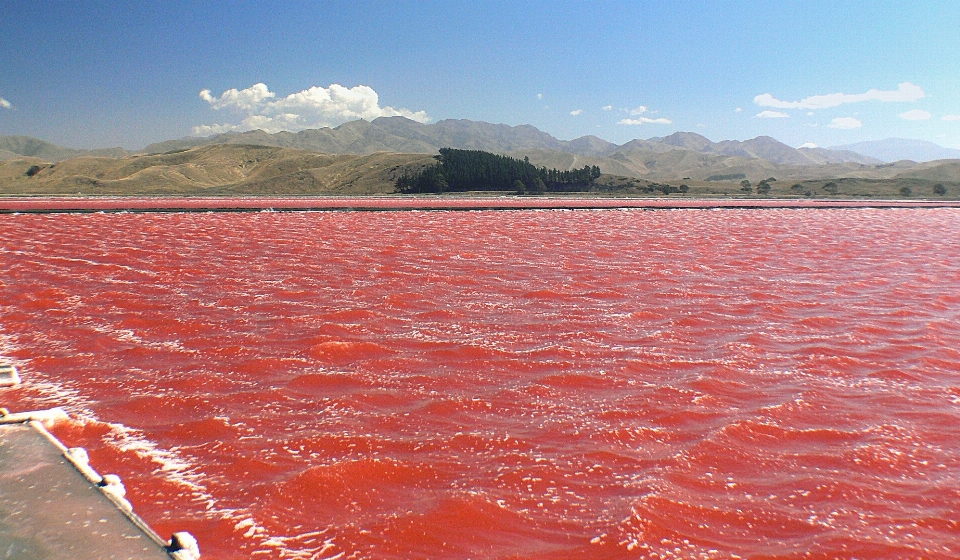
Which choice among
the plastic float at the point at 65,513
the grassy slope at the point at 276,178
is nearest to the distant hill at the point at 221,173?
the grassy slope at the point at 276,178

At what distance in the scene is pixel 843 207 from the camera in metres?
45.5

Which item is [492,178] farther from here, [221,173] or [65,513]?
[65,513]

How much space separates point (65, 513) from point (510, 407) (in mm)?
3233

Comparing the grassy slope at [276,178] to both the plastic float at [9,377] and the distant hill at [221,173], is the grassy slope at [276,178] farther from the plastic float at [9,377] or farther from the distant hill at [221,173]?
the plastic float at [9,377]

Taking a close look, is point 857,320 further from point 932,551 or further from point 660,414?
point 932,551

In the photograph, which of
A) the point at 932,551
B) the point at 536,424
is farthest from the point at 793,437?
the point at 536,424

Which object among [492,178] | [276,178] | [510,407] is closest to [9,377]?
[510,407]

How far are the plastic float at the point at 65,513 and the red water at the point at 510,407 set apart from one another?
0.42m

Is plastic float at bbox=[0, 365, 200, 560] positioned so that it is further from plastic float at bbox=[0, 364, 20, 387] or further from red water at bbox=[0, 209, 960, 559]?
plastic float at bbox=[0, 364, 20, 387]

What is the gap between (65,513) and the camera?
298 centimetres

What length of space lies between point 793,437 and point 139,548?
14.2 feet

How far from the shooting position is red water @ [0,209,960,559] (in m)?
3.55

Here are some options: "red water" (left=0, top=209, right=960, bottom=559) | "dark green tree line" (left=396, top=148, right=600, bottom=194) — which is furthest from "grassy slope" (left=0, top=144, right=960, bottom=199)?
"red water" (left=0, top=209, right=960, bottom=559)

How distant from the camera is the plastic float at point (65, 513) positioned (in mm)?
2721
